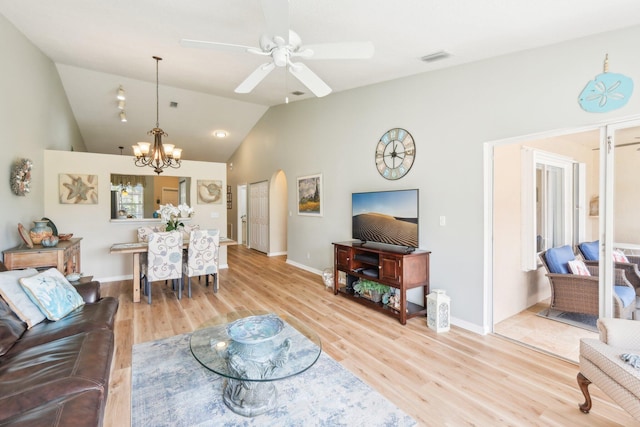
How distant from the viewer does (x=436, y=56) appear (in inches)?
120

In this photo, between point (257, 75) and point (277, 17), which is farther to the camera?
point (257, 75)

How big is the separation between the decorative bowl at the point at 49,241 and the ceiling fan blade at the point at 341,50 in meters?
3.50

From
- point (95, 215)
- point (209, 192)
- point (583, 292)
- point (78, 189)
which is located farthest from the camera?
point (209, 192)

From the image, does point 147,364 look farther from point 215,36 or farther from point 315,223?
point 315,223

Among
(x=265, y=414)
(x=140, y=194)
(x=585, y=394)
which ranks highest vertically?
(x=140, y=194)

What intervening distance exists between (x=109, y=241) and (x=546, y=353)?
607cm

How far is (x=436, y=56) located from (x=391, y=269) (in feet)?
7.54

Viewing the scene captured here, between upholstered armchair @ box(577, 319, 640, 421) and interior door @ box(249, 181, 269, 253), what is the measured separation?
6.25m

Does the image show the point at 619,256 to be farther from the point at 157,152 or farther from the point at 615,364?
the point at 157,152

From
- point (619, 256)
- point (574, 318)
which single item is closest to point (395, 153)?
point (619, 256)

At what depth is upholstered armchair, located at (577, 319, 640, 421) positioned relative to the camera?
60.8 inches

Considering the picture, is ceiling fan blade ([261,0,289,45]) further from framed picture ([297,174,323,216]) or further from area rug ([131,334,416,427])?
framed picture ([297,174,323,216])

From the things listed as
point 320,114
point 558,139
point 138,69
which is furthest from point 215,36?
point 558,139

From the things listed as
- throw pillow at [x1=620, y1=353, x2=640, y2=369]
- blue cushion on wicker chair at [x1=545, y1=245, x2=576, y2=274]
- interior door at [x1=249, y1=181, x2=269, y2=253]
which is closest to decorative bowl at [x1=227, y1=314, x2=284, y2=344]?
throw pillow at [x1=620, y1=353, x2=640, y2=369]
